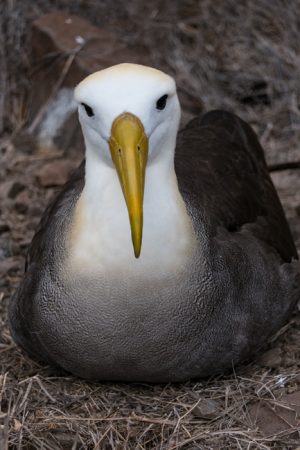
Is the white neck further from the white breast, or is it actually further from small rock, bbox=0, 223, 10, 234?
small rock, bbox=0, 223, 10, 234

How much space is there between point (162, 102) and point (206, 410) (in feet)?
3.76

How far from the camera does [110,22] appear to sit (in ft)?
23.6

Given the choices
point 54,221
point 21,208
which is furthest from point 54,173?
point 54,221

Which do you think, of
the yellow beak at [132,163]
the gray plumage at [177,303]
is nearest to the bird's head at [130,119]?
the yellow beak at [132,163]

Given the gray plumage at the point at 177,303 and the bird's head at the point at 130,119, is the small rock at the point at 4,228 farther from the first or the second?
the bird's head at the point at 130,119

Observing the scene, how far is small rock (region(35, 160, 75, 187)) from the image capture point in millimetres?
6039

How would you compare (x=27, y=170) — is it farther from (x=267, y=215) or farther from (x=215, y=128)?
(x=267, y=215)

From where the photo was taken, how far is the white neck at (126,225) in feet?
11.9

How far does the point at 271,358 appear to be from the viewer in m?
4.30

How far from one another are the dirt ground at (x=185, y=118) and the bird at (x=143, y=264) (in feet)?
0.38

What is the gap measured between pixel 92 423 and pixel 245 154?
1.55 m

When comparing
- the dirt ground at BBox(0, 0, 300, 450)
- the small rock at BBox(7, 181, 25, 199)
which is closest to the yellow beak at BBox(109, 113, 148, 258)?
the dirt ground at BBox(0, 0, 300, 450)

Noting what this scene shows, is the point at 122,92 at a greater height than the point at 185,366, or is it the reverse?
the point at 122,92

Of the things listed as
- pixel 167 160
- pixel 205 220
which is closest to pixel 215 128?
pixel 205 220
